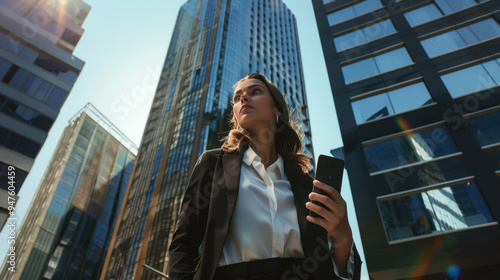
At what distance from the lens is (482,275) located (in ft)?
33.9

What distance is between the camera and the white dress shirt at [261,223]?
54.5 inches

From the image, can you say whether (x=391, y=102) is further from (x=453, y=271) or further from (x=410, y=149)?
(x=453, y=271)

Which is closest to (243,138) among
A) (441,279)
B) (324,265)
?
(324,265)

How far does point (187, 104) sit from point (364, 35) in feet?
86.3

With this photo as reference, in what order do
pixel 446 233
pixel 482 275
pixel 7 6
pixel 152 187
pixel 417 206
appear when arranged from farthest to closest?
pixel 152 187 < pixel 7 6 < pixel 417 206 < pixel 446 233 < pixel 482 275

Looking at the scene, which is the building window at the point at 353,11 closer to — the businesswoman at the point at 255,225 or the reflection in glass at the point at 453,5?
the reflection in glass at the point at 453,5

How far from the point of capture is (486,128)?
13086 mm

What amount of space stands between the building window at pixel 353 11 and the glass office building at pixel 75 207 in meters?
50.0

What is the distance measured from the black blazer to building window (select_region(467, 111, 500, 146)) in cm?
1493

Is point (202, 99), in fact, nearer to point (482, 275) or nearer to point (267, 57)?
point (267, 57)

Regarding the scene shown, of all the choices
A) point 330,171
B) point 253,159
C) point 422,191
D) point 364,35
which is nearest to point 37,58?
point 364,35

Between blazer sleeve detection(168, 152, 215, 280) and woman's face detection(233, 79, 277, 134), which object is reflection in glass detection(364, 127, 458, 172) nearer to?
woman's face detection(233, 79, 277, 134)

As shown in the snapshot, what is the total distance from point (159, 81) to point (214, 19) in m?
16.0

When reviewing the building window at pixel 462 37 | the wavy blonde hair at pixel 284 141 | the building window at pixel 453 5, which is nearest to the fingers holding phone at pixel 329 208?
the wavy blonde hair at pixel 284 141
